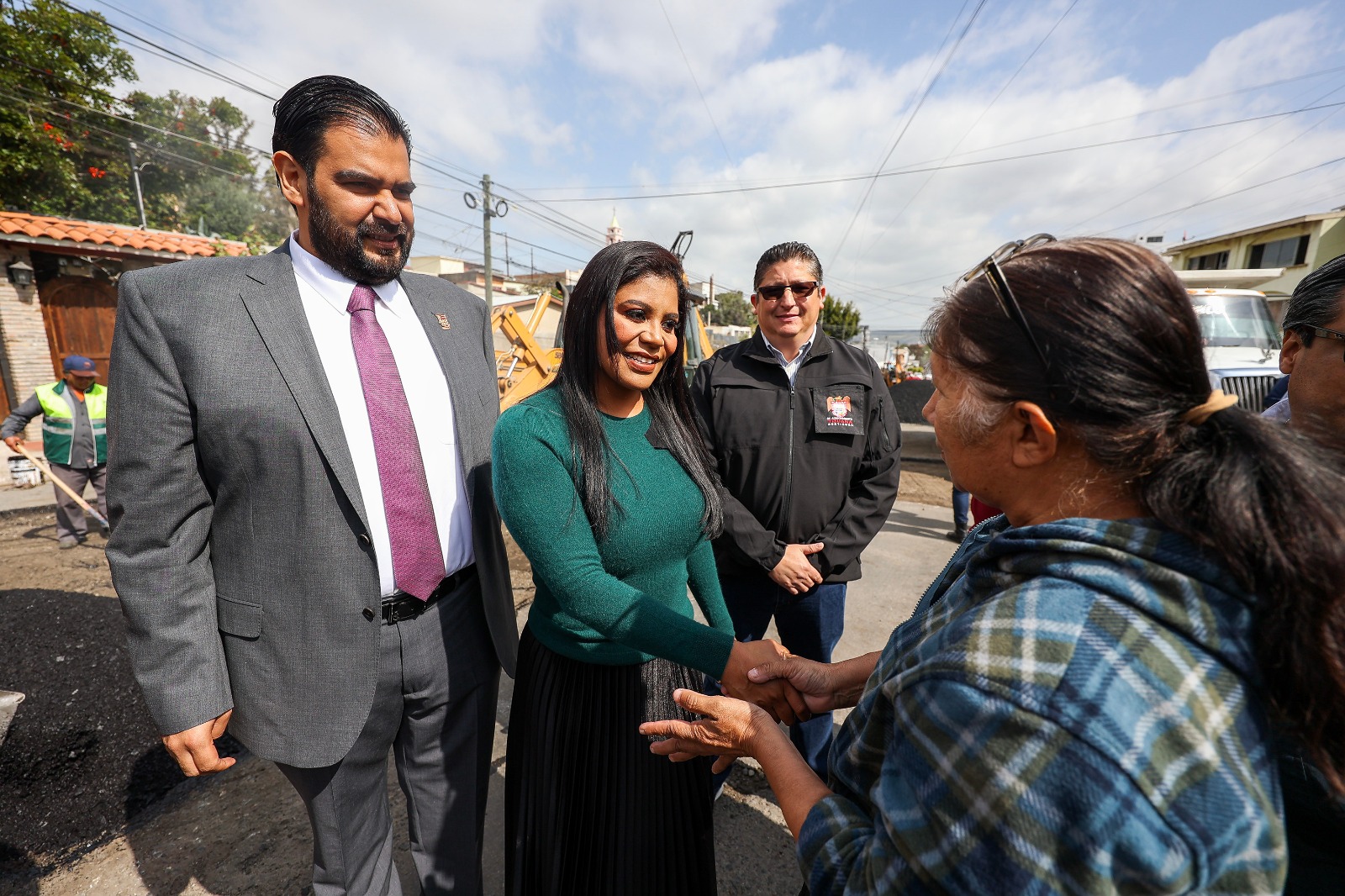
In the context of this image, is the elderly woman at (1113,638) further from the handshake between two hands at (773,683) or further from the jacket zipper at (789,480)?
the jacket zipper at (789,480)

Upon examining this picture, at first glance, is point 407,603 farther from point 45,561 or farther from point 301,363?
point 45,561

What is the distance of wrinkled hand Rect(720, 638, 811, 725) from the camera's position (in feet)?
4.93

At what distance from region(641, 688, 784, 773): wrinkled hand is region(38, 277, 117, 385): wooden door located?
1176cm

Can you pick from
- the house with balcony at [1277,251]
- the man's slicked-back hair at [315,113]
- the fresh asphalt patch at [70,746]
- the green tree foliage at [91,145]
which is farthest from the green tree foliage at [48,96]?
the house with balcony at [1277,251]

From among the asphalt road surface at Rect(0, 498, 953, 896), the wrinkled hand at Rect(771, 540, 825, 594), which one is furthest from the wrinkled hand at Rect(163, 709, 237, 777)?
the wrinkled hand at Rect(771, 540, 825, 594)

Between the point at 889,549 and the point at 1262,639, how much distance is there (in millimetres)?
5477

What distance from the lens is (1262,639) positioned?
2.24 feet

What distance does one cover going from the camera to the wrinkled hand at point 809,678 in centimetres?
150

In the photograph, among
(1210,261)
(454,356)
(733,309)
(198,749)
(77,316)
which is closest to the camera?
(198,749)

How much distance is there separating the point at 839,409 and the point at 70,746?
4060mm

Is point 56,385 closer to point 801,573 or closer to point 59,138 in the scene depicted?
point 801,573

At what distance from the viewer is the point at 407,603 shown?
1635mm

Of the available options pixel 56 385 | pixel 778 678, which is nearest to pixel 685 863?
pixel 778 678

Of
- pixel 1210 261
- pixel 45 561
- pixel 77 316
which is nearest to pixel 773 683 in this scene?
pixel 45 561
